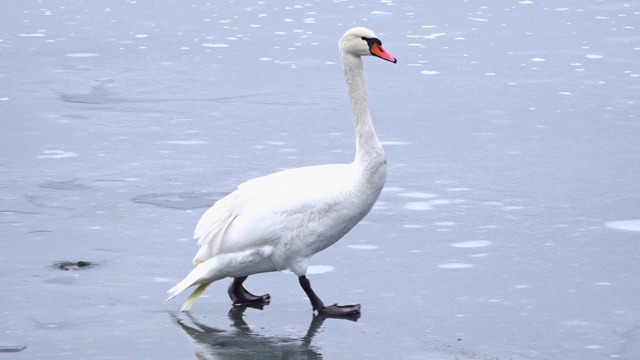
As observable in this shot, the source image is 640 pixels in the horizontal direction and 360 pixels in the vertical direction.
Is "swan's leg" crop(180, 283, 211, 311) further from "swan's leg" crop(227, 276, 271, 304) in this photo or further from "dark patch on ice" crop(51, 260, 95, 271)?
"dark patch on ice" crop(51, 260, 95, 271)

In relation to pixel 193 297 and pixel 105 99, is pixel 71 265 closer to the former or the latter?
pixel 193 297

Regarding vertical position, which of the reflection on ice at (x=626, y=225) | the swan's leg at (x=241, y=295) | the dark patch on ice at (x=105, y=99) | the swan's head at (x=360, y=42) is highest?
the swan's head at (x=360, y=42)

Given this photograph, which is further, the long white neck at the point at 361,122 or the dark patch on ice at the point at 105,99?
the dark patch on ice at the point at 105,99

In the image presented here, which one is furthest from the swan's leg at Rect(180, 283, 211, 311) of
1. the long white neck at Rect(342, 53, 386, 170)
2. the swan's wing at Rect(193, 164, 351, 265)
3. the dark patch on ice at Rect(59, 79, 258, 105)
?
the dark patch on ice at Rect(59, 79, 258, 105)

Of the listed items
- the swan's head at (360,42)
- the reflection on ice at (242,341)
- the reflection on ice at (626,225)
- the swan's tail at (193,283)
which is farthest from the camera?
the reflection on ice at (626,225)

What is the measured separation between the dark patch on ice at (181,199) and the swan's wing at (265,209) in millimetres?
1379

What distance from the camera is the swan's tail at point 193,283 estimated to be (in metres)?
5.19

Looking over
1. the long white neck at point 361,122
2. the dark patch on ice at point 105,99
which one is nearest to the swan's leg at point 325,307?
the long white neck at point 361,122

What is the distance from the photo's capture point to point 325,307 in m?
5.23

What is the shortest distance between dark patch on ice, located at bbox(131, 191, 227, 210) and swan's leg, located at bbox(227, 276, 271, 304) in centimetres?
141

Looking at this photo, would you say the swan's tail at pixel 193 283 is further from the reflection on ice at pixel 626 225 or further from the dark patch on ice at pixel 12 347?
the reflection on ice at pixel 626 225

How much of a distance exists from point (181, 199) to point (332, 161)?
111cm

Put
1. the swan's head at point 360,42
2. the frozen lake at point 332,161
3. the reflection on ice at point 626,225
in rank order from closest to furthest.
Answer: the frozen lake at point 332,161, the swan's head at point 360,42, the reflection on ice at point 626,225

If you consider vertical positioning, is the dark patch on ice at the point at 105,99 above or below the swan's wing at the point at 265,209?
below
